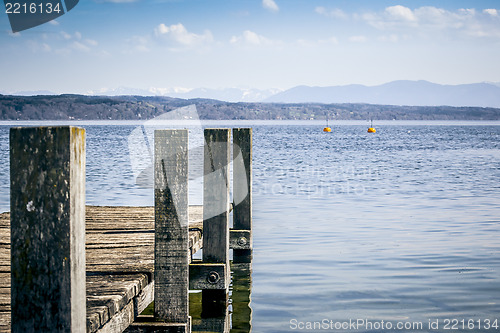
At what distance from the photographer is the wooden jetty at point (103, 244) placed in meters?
2.73

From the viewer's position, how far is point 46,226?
2.76m

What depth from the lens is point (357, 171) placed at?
39469 mm

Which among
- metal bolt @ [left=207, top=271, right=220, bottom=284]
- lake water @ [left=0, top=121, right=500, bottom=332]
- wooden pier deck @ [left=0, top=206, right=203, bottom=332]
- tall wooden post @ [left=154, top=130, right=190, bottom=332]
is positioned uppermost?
tall wooden post @ [left=154, top=130, right=190, bottom=332]

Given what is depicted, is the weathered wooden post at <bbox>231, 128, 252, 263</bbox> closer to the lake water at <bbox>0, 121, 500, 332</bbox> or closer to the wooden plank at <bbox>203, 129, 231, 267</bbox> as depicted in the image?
the lake water at <bbox>0, 121, 500, 332</bbox>

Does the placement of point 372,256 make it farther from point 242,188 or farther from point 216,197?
point 216,197

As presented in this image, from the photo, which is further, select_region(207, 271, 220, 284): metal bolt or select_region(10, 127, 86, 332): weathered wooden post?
select_region(207, 271, 220, 284): metal bolt

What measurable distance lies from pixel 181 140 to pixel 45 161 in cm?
191

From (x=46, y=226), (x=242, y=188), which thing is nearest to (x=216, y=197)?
(x=242, y=188)

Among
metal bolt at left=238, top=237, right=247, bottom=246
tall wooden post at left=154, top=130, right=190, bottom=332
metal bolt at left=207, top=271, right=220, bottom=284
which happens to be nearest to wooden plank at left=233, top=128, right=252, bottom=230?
metal bolt at left=238, top=237, right=247, bottom=246

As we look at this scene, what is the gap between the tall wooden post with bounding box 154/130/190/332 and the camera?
4590 millimetres

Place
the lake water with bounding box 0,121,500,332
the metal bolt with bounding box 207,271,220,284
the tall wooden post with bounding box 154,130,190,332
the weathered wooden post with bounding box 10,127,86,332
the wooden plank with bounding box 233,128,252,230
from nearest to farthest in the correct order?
the weathered wooden post with bounding box 10,127,86,332
the tall wooden post with bounding box 154,130,190,332
the metal bolt with bounding box 207,271,220,284
the lake water with bounding box 0,121,500,332
the wooden plank with bounding box 233,128,252,230

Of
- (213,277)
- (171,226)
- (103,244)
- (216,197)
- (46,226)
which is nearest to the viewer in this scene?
(46,226)

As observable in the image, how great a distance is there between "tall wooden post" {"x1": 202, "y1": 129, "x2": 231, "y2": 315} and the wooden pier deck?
55cm

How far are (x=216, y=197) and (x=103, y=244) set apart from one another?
1.54m
